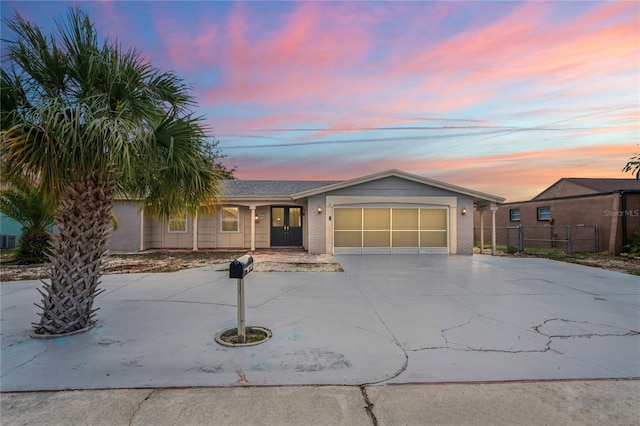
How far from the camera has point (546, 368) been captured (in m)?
3.23

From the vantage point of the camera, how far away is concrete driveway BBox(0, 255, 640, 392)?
10.1 ft

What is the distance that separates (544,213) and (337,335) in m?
20.2

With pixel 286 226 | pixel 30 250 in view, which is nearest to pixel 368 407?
pixel 30 250

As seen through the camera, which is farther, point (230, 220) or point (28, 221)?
point (230, 220)

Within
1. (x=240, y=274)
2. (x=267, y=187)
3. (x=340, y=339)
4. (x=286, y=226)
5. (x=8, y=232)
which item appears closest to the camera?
(x=240, y=274)

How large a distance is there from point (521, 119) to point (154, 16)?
14.9m

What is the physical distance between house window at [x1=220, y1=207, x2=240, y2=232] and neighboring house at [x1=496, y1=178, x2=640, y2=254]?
54.5 ft

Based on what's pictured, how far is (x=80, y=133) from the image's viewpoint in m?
3.56

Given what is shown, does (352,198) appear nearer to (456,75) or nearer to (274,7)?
(456,75)

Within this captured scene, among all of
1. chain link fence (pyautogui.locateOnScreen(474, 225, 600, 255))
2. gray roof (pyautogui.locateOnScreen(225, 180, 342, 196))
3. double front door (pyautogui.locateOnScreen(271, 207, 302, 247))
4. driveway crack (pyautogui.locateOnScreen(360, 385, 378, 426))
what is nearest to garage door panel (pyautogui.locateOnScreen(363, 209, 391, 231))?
double front door (pyautogui.locateOnScreen(271, 207, 302, 247))

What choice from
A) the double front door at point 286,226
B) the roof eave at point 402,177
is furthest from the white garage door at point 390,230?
the double front door at point 286,226

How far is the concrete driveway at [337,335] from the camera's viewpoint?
10.1 feet

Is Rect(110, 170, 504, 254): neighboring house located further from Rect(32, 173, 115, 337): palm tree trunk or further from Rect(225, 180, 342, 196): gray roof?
Rect(32, 173, 115, 337): palm tree trunk

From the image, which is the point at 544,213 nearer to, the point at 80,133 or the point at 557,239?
the point at 557,239
